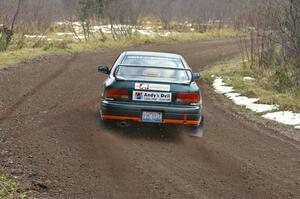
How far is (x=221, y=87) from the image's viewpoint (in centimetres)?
1559

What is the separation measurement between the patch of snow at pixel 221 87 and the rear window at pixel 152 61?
216 inches

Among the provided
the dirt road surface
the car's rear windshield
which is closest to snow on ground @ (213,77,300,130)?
the dirt road surface

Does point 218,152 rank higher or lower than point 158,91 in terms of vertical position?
lower

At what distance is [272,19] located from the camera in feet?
48.6

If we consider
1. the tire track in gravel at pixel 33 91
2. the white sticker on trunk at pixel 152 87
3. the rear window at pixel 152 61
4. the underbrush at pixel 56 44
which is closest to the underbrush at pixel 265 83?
the rear window at pixel 152 61

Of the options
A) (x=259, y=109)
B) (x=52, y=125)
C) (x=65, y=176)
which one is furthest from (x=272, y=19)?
(x=65, y=176)

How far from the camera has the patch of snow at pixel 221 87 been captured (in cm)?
1490

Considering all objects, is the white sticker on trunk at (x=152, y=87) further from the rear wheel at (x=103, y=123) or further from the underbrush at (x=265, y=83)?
the underbrush at (x=265, y=83)

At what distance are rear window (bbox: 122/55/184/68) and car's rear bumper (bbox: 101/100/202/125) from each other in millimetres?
1180

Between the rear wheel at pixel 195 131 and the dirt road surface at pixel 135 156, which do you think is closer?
the dirt road surface at pixel 135 156

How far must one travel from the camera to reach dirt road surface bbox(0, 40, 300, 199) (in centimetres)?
593

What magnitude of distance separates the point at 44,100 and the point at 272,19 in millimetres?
7626

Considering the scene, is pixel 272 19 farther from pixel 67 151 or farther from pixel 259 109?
pixel 67 151

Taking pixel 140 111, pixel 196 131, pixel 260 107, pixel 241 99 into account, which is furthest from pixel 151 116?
pixel 241 99
